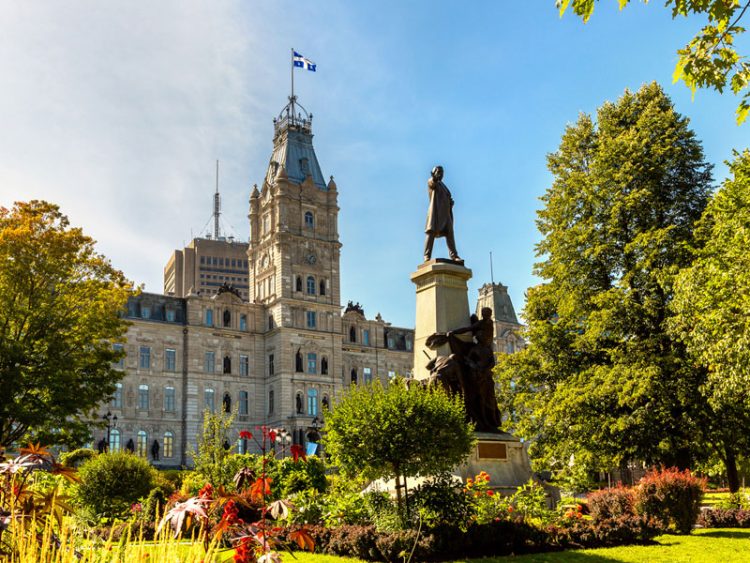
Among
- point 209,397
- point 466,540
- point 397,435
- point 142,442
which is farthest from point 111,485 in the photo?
point 209,397

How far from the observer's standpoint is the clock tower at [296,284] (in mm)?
70938

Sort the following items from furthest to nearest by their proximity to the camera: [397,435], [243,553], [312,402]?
[312,402]
[397,435]
[243,553]

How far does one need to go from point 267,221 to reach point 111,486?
190ft

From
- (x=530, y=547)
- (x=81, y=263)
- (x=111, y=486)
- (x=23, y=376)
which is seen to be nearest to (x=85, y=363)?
(x=23, y=376)

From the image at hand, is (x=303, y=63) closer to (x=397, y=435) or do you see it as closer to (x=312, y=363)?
(x=312, y=363)

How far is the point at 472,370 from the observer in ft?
53.8

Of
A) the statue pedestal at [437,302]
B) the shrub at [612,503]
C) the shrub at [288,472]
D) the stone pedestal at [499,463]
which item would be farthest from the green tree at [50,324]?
the shrub at [612,503]

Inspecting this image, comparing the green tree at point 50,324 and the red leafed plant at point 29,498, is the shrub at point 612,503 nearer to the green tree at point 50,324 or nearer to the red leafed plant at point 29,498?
the red leafed plant at point 29,498

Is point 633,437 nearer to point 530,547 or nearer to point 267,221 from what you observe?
point 530,547

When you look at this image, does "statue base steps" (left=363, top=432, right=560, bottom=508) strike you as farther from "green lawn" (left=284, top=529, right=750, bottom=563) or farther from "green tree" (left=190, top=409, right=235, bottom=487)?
"green tree" (left=190, top=409, right=235, bottom=487)

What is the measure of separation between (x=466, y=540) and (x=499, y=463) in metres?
4.27

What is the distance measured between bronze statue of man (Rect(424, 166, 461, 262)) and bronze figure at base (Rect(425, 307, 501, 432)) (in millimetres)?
2307

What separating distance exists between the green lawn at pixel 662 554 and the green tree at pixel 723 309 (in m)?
6.03

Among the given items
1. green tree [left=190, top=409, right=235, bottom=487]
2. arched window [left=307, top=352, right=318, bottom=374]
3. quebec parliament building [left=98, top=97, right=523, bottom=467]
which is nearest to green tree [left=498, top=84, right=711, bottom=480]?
green tree [left=190, top=409, right=235, bottom=487]
